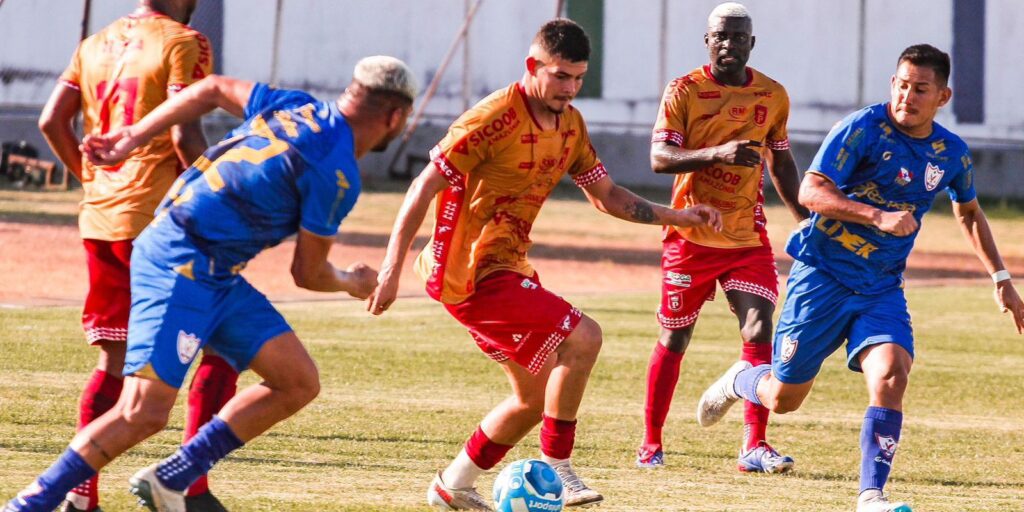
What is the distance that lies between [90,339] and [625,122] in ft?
92.3

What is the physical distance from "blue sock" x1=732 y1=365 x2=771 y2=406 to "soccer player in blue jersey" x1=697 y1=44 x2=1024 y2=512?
704mm

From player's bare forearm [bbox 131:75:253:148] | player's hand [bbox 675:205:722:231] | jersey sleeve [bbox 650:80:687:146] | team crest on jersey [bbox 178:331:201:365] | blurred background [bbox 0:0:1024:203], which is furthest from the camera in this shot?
blurred background [bbox 0:0:1024:203]

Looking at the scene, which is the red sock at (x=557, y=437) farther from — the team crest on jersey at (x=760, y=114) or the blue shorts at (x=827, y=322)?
the team crest on jersey at (x=760, y=114)

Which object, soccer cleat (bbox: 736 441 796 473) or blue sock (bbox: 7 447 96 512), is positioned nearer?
blue sock (bbox: 7 447 96 512)

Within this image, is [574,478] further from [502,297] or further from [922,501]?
[922,501]

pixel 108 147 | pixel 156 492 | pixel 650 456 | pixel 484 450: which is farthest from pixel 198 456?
pixel 650 456

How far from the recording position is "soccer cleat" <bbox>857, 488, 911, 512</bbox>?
21.3 feet

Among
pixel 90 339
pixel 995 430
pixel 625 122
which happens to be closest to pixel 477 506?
pixel 90 339

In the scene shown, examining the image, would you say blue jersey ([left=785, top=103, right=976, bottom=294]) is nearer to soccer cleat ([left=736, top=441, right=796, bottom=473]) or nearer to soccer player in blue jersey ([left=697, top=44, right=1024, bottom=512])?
soccer player in blue jersey ([left=697, top=44, right=1024, bottom=512])

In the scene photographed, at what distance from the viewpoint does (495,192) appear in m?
7.01

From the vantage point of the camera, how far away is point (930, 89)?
6.90m

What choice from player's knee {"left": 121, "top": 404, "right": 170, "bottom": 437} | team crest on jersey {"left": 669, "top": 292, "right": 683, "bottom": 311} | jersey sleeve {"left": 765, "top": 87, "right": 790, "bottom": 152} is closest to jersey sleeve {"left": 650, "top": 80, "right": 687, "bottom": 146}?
jersey sleeve {"left": 765, "top": 87, "right": 790, "bottom": 152}

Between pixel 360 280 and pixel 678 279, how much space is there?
3240 millimetres

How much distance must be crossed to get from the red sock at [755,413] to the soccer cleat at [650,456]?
17.1 inches
